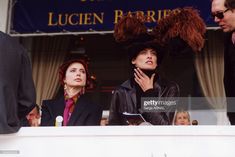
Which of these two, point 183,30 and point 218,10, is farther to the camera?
point 183,30

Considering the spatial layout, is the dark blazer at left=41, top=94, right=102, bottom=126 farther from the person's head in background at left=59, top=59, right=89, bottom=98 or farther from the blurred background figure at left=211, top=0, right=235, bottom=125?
the blurred background figure at left=211, top=0, right=235, bottom=125

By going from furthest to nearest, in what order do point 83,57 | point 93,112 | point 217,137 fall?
point 83,57, point 93,112, point 217,137

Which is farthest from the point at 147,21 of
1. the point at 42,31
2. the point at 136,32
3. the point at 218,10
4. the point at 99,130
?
the point at 99,130

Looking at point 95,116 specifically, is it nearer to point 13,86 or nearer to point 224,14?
point 13,86

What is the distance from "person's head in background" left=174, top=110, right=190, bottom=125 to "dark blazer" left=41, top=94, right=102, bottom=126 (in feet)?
2.38

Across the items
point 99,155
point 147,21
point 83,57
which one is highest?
point 147,21

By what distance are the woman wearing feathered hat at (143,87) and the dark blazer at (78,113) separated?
0.37 m

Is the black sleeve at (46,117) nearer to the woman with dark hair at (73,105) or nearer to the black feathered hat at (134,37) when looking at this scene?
the woman with dark hair at (73,105)

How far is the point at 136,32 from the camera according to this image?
14.1 ft

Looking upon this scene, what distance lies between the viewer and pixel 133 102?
3.88m

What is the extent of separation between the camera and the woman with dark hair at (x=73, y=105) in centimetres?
344

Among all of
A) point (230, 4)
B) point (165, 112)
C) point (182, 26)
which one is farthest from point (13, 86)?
point (182, 26)

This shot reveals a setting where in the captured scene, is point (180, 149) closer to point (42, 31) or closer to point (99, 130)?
point (99, 130)

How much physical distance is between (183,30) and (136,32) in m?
0.41
